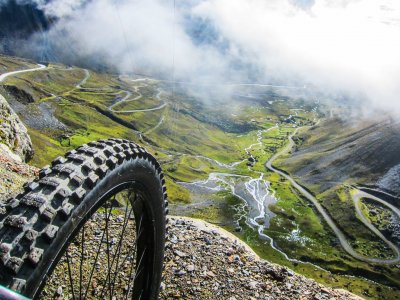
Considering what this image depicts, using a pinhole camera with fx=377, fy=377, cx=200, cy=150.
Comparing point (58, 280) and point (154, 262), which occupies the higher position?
point (154, 262)

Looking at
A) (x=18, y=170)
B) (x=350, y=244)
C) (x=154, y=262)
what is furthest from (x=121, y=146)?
(x=350, y=244)

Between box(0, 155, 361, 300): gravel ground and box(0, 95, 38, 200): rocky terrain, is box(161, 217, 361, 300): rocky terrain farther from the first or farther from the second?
box(0, 95, 38, 200): rocky terrain

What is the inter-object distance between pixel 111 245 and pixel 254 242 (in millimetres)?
124647

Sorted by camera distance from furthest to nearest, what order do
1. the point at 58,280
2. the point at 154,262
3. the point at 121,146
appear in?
the point at 58,280 → the point at 154,262 → the point at 121,146

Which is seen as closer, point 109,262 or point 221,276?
point 109,262

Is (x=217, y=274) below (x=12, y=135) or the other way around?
below

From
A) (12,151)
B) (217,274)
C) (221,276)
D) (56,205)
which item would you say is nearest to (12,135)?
(12,151)

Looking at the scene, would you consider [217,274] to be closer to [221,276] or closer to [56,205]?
[221,276]

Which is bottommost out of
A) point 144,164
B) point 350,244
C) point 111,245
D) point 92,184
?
point 350,244

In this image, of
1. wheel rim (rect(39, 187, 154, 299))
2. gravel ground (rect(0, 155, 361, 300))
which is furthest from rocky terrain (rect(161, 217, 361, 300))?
wheel rim (rect(39, 187, 154, 299))

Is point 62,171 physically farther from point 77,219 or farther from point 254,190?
point 254,190

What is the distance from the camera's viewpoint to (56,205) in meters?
4.48

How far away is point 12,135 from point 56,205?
32.9 m

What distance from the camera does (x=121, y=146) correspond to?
21.5ft
